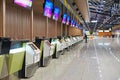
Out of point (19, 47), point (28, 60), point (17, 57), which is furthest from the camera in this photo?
point (28, 60)

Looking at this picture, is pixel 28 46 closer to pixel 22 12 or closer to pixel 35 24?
pixel 22 12

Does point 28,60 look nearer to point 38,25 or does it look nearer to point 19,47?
point 19,47

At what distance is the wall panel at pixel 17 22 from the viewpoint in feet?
37.4

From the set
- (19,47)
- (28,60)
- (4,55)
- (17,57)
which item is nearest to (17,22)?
(28,60)

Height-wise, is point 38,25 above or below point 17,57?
above

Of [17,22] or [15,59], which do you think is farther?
[17,22]

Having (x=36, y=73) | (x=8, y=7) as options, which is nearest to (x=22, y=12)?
(x=8, y=7)

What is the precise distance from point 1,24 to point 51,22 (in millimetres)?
13489

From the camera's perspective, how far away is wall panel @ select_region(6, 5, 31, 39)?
37.4 feet

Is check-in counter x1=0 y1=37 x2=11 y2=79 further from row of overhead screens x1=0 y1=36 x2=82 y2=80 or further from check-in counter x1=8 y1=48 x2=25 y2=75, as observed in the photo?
check-in counter x1=8 y1=48 x2=25 y2=75

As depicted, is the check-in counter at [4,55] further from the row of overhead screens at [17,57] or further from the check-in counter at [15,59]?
the check-in counter at [15,59]

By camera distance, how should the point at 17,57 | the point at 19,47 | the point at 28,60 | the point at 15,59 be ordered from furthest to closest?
the point at 28,60, the point at 19,47, the point at 17,57, the point at 15,59

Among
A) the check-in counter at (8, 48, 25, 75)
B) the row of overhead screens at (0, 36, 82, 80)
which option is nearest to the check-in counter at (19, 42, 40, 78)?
the row of overhead screens at (0, 36, 82, 80)

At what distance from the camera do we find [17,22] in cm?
1266
